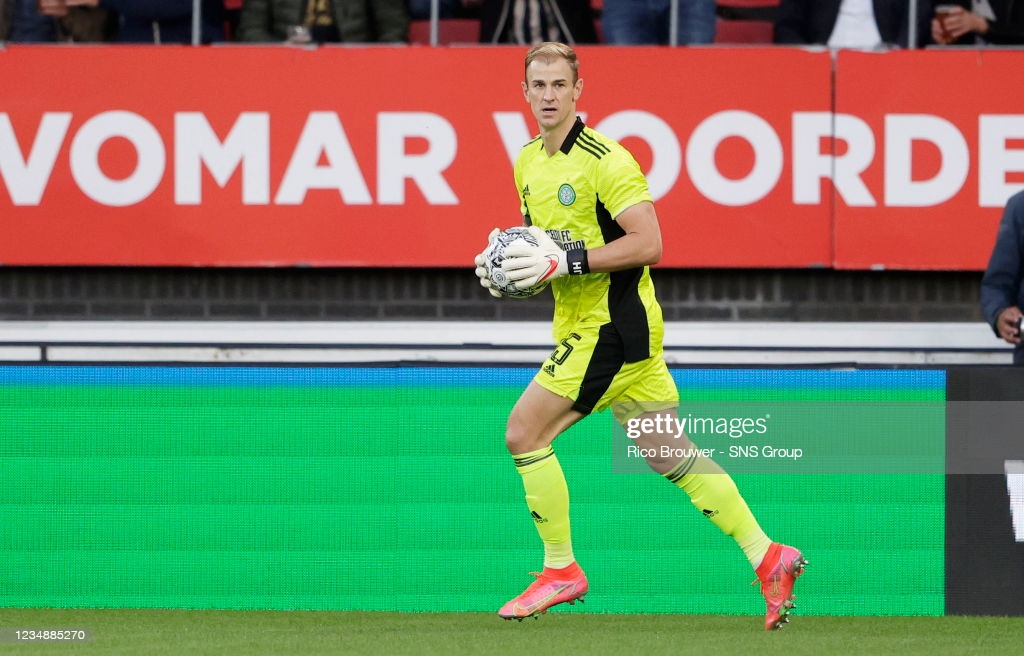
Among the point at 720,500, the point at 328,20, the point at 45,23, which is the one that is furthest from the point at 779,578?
the point at 45,23

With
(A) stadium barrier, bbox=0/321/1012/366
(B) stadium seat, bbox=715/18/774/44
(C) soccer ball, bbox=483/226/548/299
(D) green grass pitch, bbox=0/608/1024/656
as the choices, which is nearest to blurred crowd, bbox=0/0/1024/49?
(B) stadium seat, bbox=715/18/774/44

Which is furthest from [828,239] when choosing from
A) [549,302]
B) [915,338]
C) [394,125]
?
[394,125]

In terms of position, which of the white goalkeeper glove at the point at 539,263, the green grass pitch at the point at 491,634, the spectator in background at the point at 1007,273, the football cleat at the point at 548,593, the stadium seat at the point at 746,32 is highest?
the stadium seat at the point at 746,32

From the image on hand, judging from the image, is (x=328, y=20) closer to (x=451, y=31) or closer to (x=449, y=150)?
(x=451, y=31)

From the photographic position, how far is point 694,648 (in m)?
5.48

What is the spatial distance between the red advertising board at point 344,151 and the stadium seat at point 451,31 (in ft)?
1.42

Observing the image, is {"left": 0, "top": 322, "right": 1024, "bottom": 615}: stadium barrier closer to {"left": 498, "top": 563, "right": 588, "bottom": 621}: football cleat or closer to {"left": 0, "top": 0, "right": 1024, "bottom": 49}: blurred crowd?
{"left": 498, "top": 563, "right": 588, "bottom": 621}: football cleat

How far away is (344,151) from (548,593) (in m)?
4.01

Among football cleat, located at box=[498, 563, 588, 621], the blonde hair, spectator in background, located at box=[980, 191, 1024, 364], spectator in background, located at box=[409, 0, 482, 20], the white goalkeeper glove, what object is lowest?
football cleat, located at box=[498, 563, 588, 621]

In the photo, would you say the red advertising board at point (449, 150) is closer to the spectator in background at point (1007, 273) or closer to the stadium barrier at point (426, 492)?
the spectator in background at point (1007, 273)

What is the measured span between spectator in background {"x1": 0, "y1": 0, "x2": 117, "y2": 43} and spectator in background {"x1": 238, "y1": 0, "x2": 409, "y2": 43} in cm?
75

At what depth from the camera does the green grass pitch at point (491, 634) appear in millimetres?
5430

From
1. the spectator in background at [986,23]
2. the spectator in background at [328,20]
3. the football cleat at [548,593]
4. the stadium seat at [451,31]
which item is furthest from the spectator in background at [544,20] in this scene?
the football cleat at [548,593]

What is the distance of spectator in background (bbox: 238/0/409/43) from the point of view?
9.32 metres
